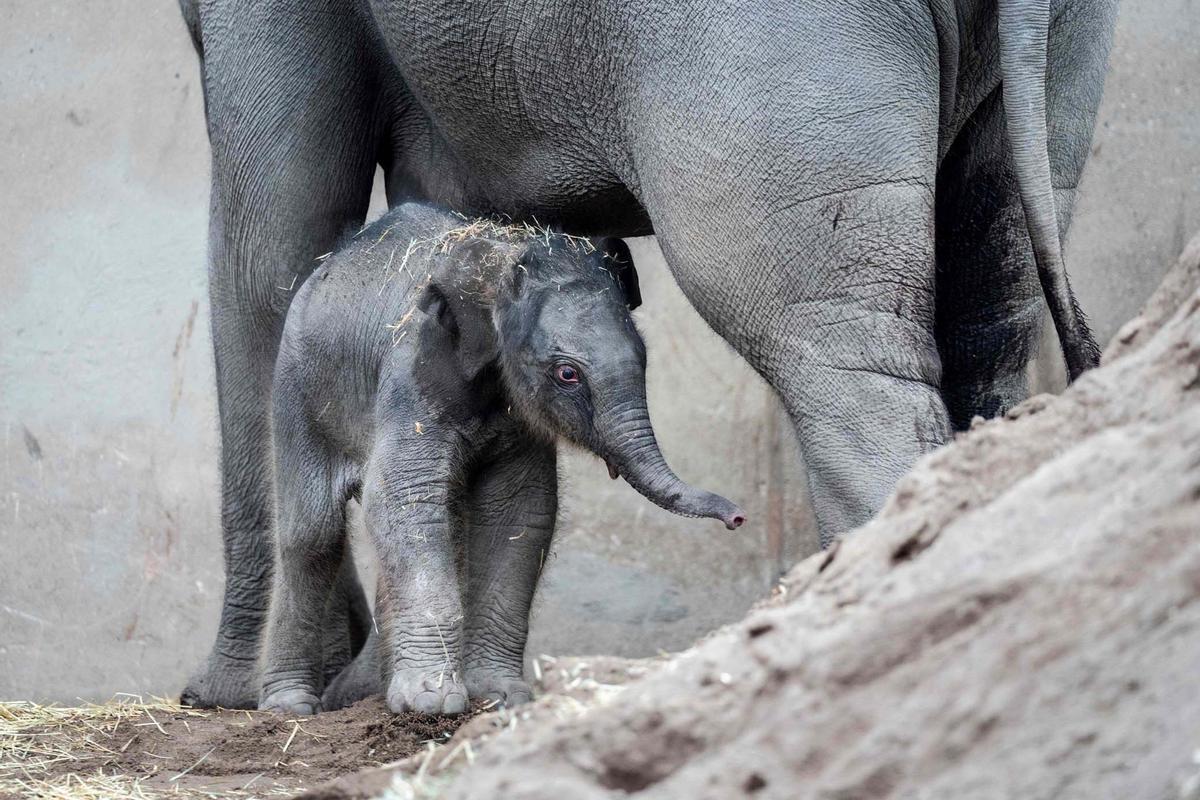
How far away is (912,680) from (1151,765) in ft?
1.00

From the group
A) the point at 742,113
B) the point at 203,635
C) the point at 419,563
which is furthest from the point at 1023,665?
the point at 203,635

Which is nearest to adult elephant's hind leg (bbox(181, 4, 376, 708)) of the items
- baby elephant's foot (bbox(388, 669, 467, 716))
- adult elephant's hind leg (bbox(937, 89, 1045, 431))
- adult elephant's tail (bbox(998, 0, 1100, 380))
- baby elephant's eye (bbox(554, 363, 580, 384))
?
baby elephant's eye (bbox(554, 363, 580, 384))

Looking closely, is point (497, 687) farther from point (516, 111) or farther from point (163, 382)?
point (163, 382)

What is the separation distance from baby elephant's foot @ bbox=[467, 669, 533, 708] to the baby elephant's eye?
0.75 m

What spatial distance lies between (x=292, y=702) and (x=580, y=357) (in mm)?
1219

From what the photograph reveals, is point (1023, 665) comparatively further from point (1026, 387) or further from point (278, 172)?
point (278, 172)

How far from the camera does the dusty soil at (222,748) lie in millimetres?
3455

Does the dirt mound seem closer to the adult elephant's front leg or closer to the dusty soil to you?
the adult elephant's front leg

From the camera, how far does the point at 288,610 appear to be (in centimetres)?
425

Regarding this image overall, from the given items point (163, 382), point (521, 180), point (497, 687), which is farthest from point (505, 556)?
point (163, 382)

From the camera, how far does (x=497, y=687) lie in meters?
3.93

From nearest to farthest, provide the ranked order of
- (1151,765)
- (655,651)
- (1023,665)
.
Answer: (1151,765) → (1023,665) → (655,651)

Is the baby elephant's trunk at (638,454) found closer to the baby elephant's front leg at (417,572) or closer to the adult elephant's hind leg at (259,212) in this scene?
the baby elephant's front leg at (417,572)

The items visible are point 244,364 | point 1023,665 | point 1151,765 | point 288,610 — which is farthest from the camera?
point 244,364
